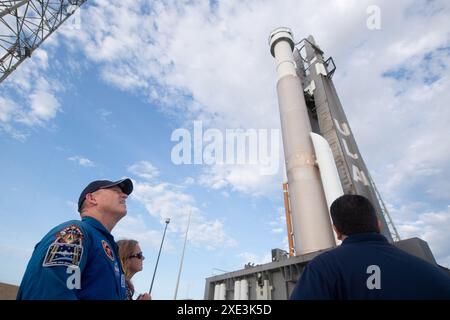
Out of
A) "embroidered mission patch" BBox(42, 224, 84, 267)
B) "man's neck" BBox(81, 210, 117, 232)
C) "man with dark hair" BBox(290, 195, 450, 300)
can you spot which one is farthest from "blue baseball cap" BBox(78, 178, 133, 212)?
"man with dark hair" BBox(290, 195, 450, 300)

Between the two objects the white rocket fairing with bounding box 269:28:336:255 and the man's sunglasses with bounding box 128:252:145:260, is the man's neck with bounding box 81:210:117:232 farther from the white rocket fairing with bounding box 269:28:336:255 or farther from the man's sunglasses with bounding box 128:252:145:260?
the white rocket fairing with bounding box 269:28:336:255

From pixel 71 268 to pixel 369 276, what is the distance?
1.75 m

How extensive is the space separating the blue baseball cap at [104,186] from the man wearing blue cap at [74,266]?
9.7 inches

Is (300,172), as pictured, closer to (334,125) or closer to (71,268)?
(334,125)

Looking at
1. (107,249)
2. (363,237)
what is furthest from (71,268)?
(363,237)

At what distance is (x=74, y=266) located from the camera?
4.67 ft

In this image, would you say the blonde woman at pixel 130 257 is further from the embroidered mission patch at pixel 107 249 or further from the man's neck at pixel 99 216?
the embroidered mission patch at pixel 107 249

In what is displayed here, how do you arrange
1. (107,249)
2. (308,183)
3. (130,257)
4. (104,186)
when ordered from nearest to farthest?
(107,249), (104,186), (130,257), (308,183)

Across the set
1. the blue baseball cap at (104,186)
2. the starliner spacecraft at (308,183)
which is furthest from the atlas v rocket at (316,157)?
the blue baseball cap at (104,186)

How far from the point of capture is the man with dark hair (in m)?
1.41

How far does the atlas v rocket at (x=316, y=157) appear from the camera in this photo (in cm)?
879

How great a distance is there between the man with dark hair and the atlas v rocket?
285 inches

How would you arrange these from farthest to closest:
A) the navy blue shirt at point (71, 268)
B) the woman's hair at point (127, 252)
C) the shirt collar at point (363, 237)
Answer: the woman's hair at point (127, 252) → the shirt collar at point (363, 237) → the navy blue shirt at point (71, 268)
